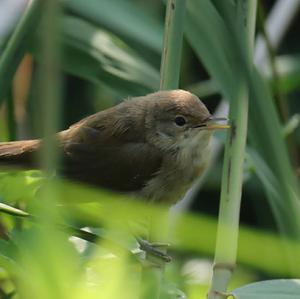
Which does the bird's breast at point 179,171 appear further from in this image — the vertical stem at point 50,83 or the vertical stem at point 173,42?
the vertical stem at point 50,83

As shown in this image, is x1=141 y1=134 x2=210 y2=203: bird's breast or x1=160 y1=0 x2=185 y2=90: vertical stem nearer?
x1=160 y1=0 x2=185 y2=90: vertical stem

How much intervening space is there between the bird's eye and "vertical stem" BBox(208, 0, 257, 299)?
0.62 metres

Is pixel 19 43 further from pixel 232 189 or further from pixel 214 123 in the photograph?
pixel 214 123

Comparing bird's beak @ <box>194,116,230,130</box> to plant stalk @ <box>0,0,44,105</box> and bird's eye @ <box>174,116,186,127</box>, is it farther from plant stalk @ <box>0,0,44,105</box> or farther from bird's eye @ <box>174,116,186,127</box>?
plant stalk @ <box>0,0,44,105</box>

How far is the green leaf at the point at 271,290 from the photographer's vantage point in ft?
2.31

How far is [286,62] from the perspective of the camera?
2104mm

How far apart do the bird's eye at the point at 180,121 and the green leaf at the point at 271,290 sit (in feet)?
2.77

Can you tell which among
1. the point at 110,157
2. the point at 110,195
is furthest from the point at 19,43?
the point at 110,157

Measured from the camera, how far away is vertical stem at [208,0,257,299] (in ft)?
2.58

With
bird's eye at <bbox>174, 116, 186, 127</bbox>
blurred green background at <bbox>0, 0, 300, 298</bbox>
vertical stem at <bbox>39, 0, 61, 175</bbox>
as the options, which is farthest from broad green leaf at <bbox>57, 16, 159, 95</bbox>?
vertical stem at <bbox>39, 0, 61, 175</bbox>

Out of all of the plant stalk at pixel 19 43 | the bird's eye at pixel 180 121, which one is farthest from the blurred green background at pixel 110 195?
the bird's eye at pixel 180 121

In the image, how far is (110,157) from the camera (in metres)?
1.50

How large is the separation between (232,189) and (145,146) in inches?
27.4

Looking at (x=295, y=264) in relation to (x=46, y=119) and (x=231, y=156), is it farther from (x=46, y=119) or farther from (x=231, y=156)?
(x=46, y=119)
